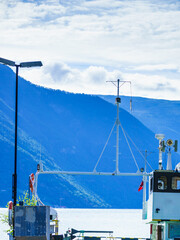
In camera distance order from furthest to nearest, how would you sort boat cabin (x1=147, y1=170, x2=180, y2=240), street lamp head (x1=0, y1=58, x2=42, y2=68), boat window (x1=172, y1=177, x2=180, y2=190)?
boat window (x1=172, y1=177, x2=180, y2=190), boat cabin (x1=147, y1=170, x2=180, y2=240), street lamp head (x1=0, y1=58, x2=42, y2=68)

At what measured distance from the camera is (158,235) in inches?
1932

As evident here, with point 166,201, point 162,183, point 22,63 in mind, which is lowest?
point 166,201

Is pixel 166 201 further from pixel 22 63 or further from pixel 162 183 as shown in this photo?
pixel 22 63

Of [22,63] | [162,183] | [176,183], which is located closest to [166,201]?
[162,183]

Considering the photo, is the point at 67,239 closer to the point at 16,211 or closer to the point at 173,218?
the point at 173,218

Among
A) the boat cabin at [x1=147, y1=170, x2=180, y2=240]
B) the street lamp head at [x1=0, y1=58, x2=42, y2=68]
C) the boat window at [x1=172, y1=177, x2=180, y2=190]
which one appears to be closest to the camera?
the street lamp head at [x1=0, y1=58, x2=42, y2=68]

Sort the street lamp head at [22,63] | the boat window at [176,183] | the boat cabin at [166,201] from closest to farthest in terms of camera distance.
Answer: the street lamp head at [22,63] → the boat cabin at [166,201] → the boat window at [176,183]

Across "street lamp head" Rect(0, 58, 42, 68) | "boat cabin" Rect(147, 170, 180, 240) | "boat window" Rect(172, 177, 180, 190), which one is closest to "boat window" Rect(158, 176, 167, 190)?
"boat cabin" Rect(147, 170, 180, 240)

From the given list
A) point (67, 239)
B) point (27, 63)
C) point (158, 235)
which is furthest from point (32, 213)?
point (67, 239)

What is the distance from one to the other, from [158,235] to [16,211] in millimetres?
16028

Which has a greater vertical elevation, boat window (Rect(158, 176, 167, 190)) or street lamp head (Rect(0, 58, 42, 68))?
street lamp head (Rect(0, 58, 42, 68))

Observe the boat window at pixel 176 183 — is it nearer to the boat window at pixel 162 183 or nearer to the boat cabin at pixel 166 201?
the boat cabin at pixel 166 201

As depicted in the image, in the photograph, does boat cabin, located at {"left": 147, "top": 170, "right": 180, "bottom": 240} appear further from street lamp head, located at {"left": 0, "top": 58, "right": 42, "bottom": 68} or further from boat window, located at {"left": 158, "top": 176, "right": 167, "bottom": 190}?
street lamp head, located at {"left": 0, "top": 58, "right": 42, "bottom": 68}

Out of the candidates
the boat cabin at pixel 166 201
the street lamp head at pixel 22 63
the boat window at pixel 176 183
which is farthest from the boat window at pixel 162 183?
the street lamp head at pixel 22 63
